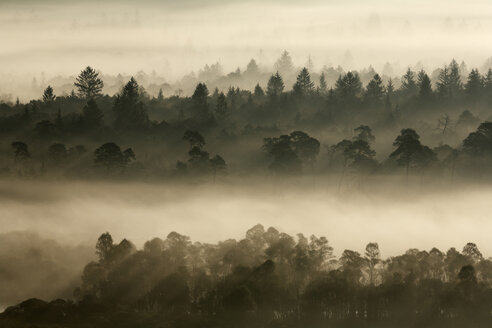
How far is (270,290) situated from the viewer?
16400cm

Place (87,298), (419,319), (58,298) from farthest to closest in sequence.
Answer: (58,298), (87,298), (419,319)

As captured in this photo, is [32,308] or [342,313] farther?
[32,308]

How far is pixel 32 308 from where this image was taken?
586ft

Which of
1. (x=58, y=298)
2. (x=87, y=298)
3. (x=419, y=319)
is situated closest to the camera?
(x=419, y=319)

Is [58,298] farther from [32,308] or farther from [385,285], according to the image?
[385,285]

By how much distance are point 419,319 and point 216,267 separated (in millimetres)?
47616

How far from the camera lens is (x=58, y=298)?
604 feet

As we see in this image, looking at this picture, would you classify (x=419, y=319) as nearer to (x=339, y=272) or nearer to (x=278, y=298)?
(x=339, y=272)

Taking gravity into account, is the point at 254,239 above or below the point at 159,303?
above

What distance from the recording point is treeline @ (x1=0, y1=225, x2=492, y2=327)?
15700cm

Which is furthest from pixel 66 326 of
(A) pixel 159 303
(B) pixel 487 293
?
(B) pixel 487 293

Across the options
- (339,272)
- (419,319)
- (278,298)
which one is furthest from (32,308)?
(419,319)

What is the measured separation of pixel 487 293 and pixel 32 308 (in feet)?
349

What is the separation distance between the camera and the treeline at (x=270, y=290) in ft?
515
